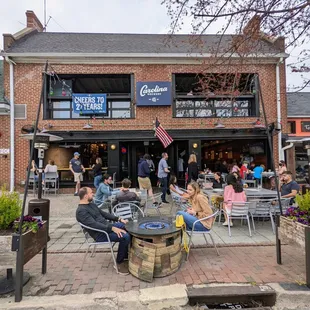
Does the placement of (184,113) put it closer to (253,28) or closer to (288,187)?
(288,187)

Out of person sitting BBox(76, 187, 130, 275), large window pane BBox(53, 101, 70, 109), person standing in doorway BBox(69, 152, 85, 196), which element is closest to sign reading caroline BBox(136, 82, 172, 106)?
large window pane BBox(53, 101, 70, 109)

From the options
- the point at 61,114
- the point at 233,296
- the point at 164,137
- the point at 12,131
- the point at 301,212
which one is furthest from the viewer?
the point at 61,114

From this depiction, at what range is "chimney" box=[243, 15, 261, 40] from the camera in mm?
3818

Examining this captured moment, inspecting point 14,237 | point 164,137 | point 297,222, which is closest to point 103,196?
point 14,237

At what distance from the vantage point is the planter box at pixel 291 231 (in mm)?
2998

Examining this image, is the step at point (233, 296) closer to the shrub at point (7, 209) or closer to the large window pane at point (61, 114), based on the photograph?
the shrub at point (7, 209)

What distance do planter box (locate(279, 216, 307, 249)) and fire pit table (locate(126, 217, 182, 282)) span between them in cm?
155

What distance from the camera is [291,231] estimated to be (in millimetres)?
3191

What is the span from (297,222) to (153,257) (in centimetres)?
202

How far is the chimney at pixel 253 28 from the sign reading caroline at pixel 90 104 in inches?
299

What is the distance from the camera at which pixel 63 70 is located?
10422 millimetres

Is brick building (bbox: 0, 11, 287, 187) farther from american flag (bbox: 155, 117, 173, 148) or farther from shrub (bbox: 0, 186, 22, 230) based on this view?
shrub (bbox: 0, 186, 22, 230)

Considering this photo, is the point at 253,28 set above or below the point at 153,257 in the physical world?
above

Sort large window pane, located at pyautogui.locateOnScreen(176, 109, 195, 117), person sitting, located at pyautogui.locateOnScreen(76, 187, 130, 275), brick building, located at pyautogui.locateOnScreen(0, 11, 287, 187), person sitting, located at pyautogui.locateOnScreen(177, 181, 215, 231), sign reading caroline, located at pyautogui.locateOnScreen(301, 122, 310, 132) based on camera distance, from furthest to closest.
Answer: sign reading caroline, located at pyautogui.locateOnScreen(301, 122, 310, 132)
large window pane, located at pyautogui.locateOnScreen(176, 109, 195, 117)
brick building, located at pyautogui.locateOnScreen(0, 11, 287, 187)
person sitting, located at pyautogui.locateOnScreen(177, 181, 215, 231)
person sitting, located at pyautogui.locateOnScreen(76, 187, 130, 275)
